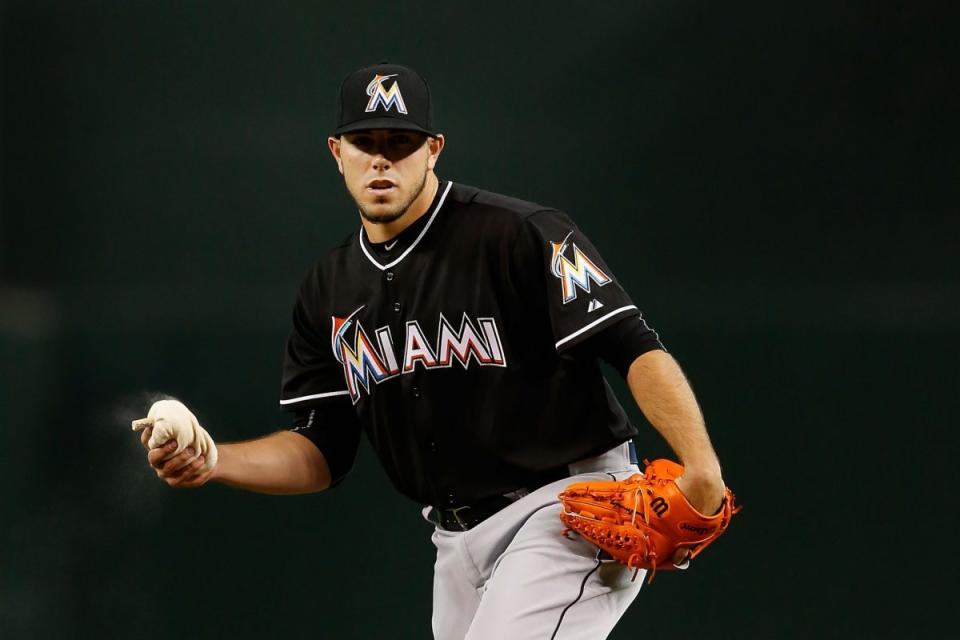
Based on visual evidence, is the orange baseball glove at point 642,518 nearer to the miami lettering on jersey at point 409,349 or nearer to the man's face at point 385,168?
the miami lettering on jersey at point 409,349

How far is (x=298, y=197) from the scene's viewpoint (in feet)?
12.7

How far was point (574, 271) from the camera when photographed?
7.79 ft

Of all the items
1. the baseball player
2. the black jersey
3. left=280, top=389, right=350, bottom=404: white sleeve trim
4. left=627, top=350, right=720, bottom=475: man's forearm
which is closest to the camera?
left=627, top=350, right=720, bottom=475: man's forearm

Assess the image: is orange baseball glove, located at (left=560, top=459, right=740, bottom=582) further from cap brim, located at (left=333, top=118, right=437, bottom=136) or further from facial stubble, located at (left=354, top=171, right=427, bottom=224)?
cap brim, located at (left=333, top=118, right=437, bottom=136)

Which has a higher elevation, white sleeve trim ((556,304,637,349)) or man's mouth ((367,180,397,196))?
man's mouth ((367,180,397,196))

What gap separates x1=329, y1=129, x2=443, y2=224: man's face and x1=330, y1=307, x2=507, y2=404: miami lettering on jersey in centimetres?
24

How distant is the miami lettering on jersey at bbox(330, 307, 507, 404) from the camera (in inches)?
96.7

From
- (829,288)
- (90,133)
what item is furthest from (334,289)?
(829,288)

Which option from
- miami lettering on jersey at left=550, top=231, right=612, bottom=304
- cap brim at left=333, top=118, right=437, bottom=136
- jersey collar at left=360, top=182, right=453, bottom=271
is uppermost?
cap brim at left=333, top=118, right=437, bottom=136

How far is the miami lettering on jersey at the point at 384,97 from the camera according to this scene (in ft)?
8.19

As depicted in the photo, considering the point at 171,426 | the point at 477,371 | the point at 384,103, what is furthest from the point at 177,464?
the point at 384,103

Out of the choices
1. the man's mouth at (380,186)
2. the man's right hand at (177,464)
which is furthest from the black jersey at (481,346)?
the man's right hand at (177,464)

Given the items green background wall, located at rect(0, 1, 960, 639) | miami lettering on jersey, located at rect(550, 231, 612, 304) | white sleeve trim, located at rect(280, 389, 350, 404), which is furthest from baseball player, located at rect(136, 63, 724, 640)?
green background wall, located at rect(0, 1, 960, 639)

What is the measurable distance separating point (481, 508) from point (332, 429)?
48 cm
